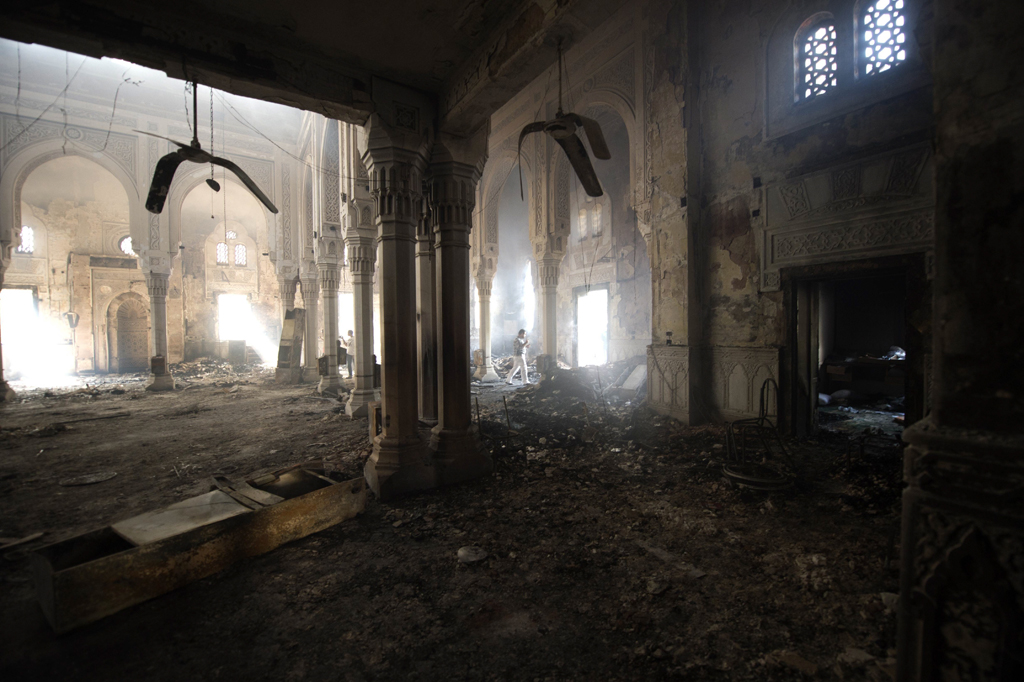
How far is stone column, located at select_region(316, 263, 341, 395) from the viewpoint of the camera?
10.3 meters

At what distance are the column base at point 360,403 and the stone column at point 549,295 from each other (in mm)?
4500

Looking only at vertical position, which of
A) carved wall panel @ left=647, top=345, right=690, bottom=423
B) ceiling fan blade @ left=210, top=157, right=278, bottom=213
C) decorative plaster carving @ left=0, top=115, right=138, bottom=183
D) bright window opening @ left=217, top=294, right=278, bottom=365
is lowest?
carved wall panel @ left=647, top=345, right=690, bottom=423

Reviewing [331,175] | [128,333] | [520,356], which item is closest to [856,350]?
[520,356]

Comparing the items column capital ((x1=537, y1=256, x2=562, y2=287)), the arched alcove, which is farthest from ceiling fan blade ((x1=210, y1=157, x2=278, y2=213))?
the arched alcove

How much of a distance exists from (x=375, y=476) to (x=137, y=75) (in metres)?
13.2

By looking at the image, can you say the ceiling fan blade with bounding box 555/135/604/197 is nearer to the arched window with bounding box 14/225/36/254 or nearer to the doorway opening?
the doorway opening

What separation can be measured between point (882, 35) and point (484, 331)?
983cm

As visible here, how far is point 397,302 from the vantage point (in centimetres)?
413

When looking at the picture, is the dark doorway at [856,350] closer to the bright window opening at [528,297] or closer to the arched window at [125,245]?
the bright window opening at [528,297]

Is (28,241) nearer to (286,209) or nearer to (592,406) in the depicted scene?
(286,209)

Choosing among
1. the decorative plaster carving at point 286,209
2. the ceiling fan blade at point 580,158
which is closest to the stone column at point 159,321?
the decorative plaster carving at point 286,209

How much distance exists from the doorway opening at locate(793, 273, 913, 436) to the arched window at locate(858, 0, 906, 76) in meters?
2.38

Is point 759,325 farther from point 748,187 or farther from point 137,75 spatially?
point 137,75

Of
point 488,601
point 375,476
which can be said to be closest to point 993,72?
point 488,601
